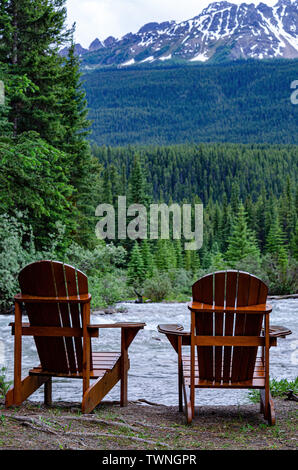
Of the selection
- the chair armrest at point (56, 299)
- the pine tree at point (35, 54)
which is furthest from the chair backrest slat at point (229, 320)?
the pine tree at point (35, 54)

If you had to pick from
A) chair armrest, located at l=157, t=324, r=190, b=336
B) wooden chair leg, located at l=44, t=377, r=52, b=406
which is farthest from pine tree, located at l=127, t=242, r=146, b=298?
chair armrest, located at l=157, t=324, r=190, b=336

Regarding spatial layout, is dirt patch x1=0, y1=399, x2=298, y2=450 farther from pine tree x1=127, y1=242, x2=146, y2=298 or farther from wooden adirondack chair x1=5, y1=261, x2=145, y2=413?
pine tree x1=127, y1=242, x2=146, y2=298

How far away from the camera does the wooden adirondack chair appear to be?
429cm

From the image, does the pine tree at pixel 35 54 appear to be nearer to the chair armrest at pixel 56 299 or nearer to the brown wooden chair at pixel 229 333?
the chair armrest at pixel 56 299

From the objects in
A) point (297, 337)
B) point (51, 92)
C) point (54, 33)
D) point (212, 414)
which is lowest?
point (297, 337)

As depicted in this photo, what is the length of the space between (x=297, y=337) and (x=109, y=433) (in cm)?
838

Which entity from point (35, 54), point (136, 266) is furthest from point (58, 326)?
point (136, 266)

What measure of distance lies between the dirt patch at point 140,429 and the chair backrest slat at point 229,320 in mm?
423

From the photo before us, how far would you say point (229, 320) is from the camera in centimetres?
426

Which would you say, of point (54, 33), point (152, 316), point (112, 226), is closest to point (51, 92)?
point (54, 33)

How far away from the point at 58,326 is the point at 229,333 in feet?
4.40

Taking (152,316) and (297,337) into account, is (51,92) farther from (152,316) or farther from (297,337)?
(297,337)

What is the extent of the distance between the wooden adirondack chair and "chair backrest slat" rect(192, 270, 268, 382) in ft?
2.14
